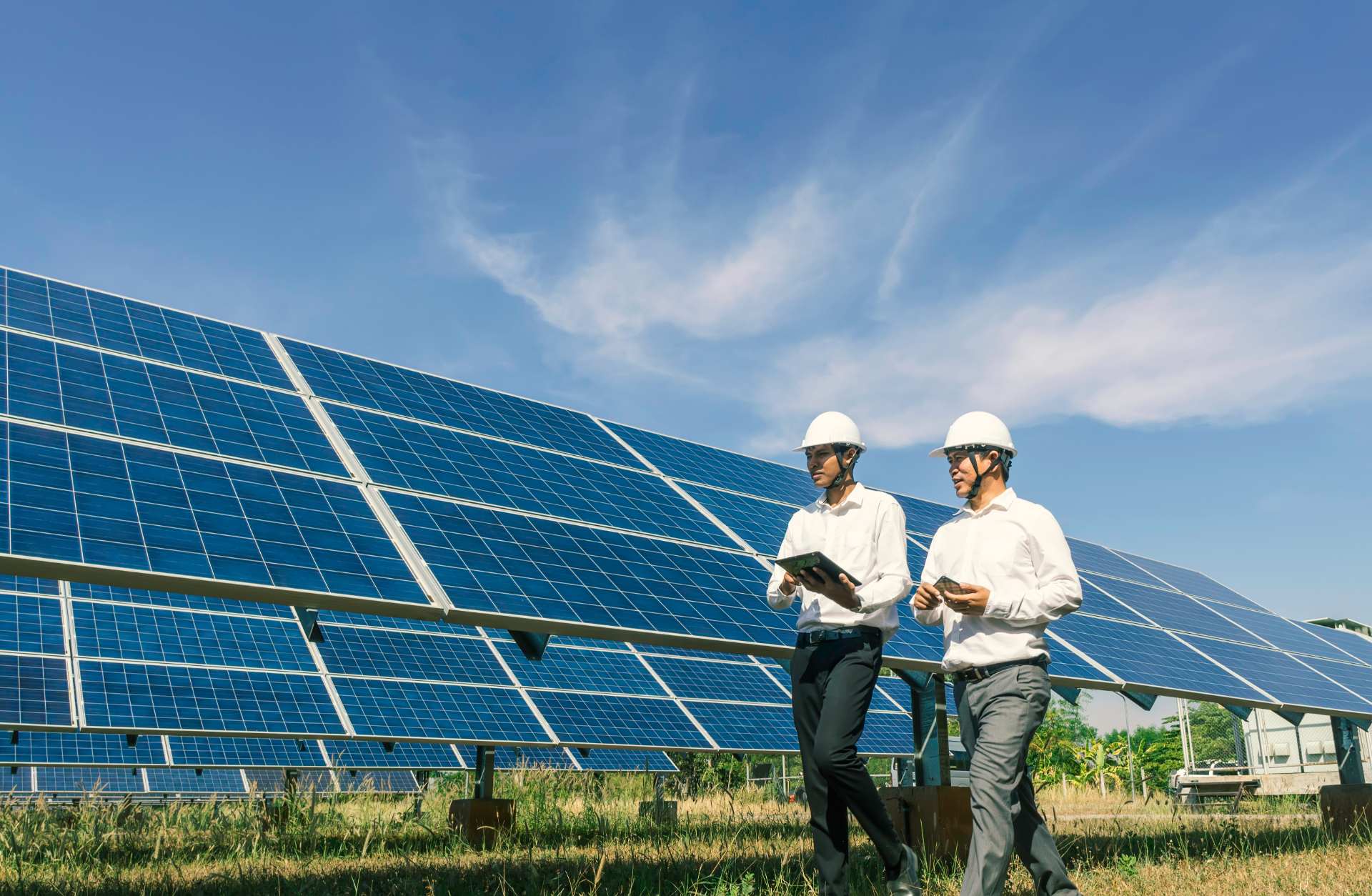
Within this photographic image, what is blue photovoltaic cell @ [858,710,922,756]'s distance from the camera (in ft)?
57.6

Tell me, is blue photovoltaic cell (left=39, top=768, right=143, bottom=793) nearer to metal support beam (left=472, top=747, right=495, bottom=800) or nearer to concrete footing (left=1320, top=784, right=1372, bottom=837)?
metal support beam (left=472, top=747, right=495, bottom=800)

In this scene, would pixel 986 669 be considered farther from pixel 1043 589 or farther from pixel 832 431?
pixel 832 431

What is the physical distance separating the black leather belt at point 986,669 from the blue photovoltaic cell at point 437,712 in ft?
25.8

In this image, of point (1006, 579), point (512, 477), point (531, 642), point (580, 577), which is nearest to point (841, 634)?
point (1006, 579)

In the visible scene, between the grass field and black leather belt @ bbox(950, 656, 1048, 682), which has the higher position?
black leather belt @ bbox(950, 656, 1048, 682)

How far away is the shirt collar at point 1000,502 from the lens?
222 inches

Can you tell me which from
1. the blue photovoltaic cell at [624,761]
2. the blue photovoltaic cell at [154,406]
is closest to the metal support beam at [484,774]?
the blue photovoltaic cell at [154,406]

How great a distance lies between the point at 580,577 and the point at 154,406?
326 centimetres

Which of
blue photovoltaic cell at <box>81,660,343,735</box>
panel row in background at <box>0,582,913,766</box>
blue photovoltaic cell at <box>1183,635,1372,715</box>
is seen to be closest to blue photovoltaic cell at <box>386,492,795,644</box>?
panel row in background at <box>0,582,913,766</box>

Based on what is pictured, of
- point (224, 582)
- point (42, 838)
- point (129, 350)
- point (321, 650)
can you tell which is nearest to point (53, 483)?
point (224, 582)

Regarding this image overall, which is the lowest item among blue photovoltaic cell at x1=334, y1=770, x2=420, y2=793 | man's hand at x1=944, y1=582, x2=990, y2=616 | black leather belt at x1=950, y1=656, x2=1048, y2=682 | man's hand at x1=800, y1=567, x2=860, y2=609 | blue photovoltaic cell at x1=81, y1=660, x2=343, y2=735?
blue photovoltaic cell at x1=334, y1=770, x2=420, y2=793

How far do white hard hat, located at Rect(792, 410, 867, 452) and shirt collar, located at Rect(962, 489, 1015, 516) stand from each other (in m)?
0.76

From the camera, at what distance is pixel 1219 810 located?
19.8m

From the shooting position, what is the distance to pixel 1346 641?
19.9 meters
